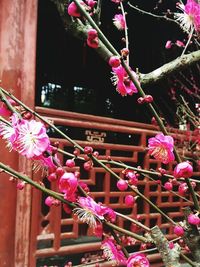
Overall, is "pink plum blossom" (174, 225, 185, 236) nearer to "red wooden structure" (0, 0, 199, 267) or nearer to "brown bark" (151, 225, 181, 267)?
"brown bark" (151, 225, 181, 267)

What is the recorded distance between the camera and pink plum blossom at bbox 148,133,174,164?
1.16 metres

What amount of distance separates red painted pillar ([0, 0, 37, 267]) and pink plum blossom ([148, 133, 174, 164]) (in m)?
1.60

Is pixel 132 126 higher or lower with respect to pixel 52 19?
lower

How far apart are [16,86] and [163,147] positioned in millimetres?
1765

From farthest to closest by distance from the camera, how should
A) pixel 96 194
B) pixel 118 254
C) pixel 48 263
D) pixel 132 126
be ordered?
1. pixel 48 263
2. pixel 132 126
3. pixel 96 194
4. pixel 118 254

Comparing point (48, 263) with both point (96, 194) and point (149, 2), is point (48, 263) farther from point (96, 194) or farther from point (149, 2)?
point (149, 2)

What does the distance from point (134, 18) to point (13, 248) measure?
12.0ft

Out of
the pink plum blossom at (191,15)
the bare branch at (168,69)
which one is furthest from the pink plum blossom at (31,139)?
the bare branch at (168,69)

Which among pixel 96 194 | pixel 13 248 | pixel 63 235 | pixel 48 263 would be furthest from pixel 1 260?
pixel 48 263

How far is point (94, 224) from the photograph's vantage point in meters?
1.16

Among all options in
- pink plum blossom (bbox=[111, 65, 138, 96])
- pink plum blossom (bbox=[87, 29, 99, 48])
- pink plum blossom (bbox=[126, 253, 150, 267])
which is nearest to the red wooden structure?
pink plum blossom (bbox=[126, 253, 150, 267])

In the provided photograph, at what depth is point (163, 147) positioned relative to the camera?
119 centimetres

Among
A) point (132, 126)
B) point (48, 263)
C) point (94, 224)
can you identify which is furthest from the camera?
point (48, 263)

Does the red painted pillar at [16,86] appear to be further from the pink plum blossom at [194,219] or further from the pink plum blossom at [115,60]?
the pink plum blossom at [115,60]
